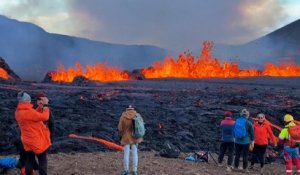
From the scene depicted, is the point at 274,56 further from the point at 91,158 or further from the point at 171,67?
the point at 91,158

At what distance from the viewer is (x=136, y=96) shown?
3281cm

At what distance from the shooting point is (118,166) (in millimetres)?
12438

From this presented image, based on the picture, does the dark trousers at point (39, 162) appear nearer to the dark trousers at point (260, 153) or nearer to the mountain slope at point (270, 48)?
the dark trousers at point (260, 153)

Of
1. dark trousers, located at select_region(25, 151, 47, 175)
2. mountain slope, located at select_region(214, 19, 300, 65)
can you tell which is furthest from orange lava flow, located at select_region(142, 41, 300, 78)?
mountain slope, located at select_region(214, 19, 300, 65)

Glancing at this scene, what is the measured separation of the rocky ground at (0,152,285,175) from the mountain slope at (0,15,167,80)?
11695cm

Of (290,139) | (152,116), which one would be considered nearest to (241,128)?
(290,139)

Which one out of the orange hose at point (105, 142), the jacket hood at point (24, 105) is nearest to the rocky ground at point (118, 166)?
the orange hose at point (105, 142)

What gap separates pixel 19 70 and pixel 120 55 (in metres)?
44.6

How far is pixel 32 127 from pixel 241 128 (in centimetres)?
589

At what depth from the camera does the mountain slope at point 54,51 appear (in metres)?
141

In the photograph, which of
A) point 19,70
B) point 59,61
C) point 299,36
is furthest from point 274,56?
point 19,70

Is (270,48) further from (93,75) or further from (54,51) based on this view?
(93,75)

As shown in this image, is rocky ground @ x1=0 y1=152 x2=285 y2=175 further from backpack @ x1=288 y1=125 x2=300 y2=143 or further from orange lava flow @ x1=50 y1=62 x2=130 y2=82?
orange lava flow @ x1=50 y1=62 x2=130 y2=82

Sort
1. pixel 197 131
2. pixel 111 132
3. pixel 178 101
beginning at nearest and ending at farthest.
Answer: pixel 111 132 < pixel 197 131 < pixel 178 101
